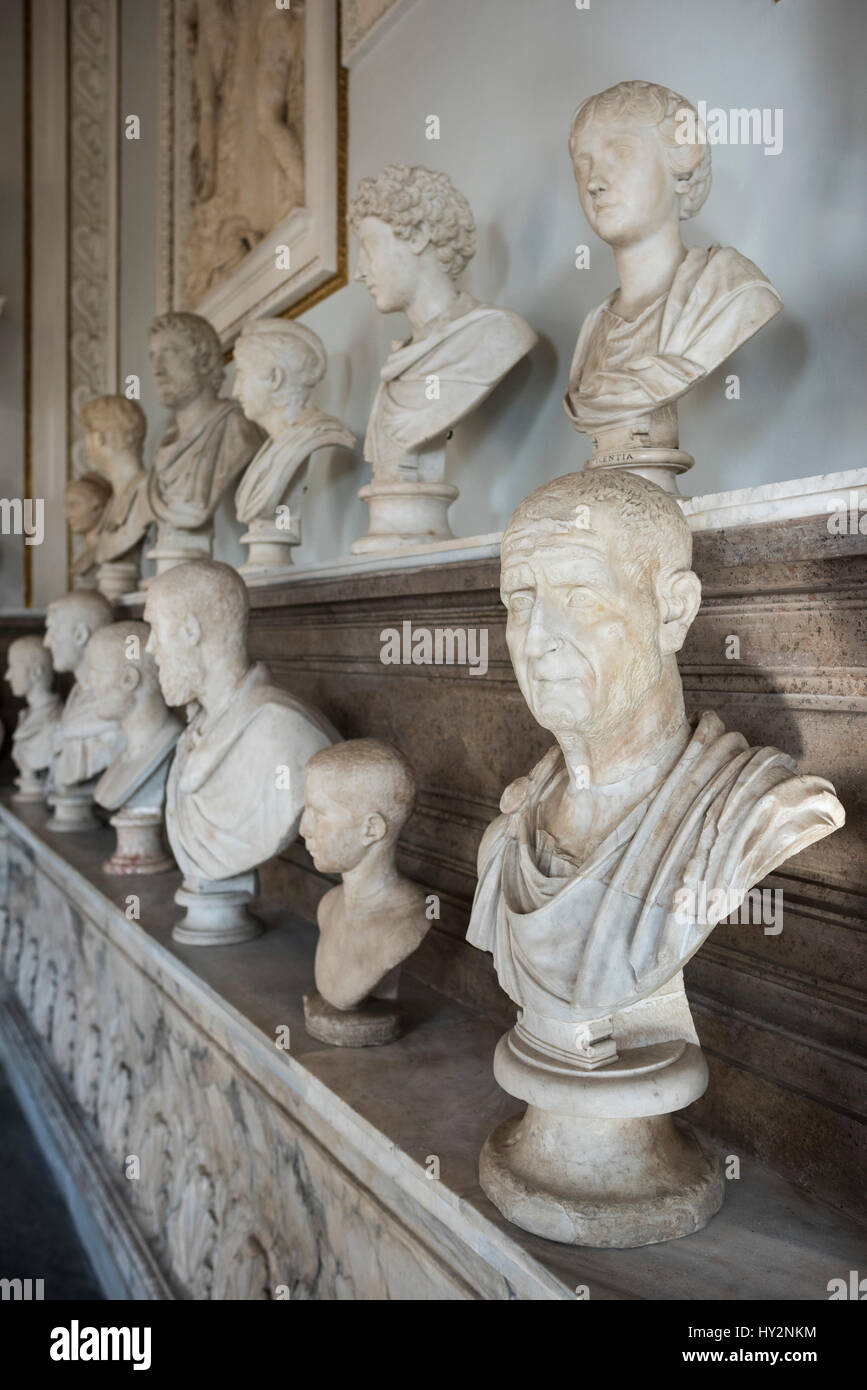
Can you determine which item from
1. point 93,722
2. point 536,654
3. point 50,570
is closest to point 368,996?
point 536,654

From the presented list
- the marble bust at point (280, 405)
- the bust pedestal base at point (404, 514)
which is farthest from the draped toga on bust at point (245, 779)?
the marble bust at point (280, 405)

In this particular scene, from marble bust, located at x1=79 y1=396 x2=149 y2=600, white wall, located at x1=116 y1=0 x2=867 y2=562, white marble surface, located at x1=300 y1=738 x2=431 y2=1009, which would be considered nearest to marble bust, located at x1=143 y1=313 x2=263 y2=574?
white wall, located at x1=116 y1=0 x2=867 y2=562

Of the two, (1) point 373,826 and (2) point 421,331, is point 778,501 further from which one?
(2) point 421,331

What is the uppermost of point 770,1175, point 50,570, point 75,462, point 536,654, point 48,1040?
point 75,462

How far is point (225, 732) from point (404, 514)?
0.91 meters

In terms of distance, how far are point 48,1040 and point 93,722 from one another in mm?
1472

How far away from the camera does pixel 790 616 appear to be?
2.03m

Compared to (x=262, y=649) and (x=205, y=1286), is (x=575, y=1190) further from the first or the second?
(x=262, y=649)

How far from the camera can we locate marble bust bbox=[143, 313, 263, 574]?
215 inches

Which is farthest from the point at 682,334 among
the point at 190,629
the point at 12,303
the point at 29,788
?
the point at 12,303

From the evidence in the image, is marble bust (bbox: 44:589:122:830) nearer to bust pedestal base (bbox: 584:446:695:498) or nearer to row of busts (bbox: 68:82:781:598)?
row of busts (bbox: 68:82:781:598)

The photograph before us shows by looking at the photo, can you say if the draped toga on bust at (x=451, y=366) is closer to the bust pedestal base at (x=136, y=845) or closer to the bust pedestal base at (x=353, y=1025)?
the bust pedestal base at (x=353, y=1025)

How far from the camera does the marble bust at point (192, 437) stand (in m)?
5.47

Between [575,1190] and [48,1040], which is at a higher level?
[575,1190]
